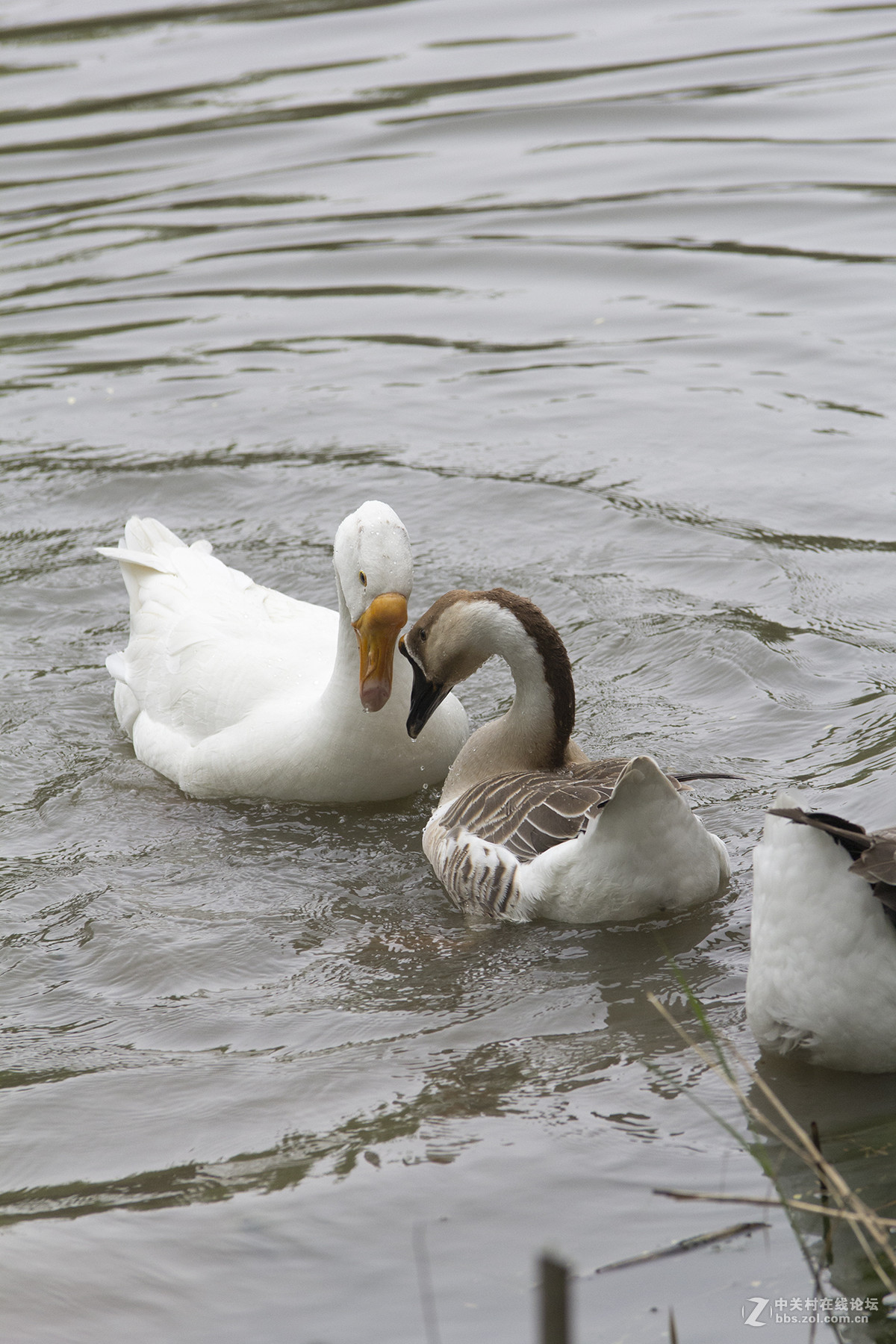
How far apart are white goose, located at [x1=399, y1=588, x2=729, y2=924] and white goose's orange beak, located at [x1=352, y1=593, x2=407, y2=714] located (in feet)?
0.32

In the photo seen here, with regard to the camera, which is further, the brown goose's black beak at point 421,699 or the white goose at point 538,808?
the brown goose's black beak at point 421,699

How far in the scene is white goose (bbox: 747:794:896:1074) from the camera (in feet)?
12.6

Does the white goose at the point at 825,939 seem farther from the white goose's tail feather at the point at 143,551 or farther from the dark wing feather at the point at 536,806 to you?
the white goose's tail feather at the point at 143,551

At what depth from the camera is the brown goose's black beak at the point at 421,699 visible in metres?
6.14

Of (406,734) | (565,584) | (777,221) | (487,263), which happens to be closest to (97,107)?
(487,263)

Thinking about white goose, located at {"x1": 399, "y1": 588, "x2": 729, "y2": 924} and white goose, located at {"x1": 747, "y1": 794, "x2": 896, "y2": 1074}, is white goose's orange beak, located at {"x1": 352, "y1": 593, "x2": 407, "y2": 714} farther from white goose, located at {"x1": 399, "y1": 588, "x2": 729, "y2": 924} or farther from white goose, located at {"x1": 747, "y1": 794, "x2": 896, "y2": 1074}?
white goose, located at {"x1": 747, "y1": 794, "x2": 896, "y2": 1074}

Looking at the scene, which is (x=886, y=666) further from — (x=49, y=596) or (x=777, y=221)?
(x=777, y=221)

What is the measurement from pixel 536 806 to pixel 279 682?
79.7 inches

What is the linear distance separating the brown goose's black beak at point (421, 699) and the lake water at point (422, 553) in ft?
1.82

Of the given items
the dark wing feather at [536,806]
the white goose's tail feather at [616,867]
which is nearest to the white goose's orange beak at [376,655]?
the dark wing feather at [536,806]

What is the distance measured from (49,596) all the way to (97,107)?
10.1m

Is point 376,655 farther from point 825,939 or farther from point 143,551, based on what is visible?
point 825,939

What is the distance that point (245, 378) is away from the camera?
Result: 11.2 metres

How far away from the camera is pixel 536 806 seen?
536cm
